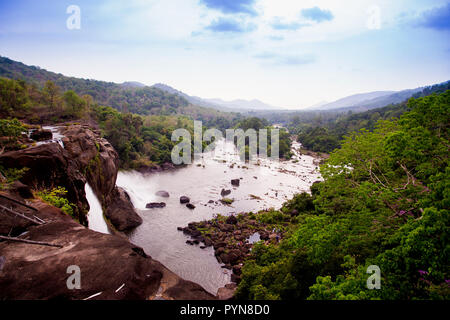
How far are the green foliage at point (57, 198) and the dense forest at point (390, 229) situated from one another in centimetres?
1080

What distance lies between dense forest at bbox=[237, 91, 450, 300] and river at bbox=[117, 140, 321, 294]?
865cm

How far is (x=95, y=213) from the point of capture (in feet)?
61.0

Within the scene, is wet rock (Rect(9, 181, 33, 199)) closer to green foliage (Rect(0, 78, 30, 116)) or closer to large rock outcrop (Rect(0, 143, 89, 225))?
large rock outcrop (Rect(0, 143, 89, 225))

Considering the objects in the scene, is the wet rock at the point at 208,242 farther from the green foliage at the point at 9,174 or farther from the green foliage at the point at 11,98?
the green foliage at the point at 11,98

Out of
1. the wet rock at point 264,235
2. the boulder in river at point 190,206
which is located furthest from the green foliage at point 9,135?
the wet rock at point 264,235

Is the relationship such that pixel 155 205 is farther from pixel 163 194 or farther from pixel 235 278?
pixel 235 278

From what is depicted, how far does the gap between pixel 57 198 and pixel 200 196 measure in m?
22.8

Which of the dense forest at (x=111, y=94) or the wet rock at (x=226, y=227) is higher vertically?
the dense forest at (x=111, y=94)

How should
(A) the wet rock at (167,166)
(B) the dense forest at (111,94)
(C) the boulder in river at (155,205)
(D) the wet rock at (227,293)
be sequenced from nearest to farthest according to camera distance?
(D) the wet rock at (227,293) → (C) the boulder in river at (155,205) → (A) the wet rock at (167,166) → (B) the dense forest at (111,94)

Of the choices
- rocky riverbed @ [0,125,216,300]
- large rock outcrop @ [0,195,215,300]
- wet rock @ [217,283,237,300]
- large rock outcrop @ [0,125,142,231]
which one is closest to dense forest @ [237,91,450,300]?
wet rock @ [217,283,237,300]

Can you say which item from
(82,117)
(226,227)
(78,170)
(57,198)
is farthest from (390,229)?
(82,117)

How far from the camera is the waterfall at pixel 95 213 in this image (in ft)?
57.7

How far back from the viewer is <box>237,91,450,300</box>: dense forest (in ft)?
18.6
